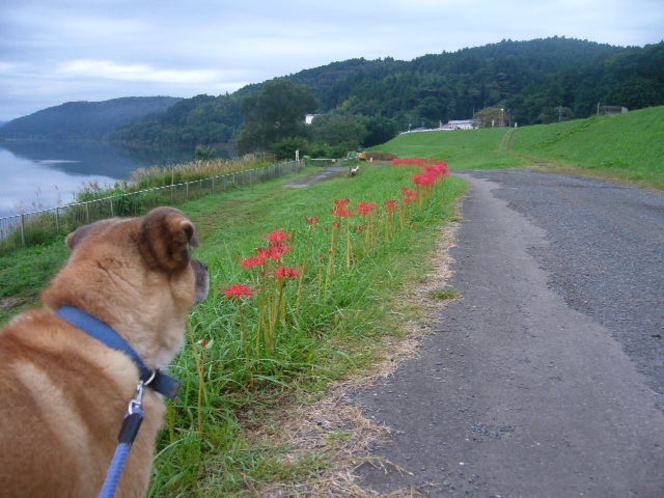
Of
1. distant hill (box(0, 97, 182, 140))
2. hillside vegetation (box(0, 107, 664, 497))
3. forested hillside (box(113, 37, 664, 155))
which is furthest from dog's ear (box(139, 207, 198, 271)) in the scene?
distant hill (box(0, 97, 182, 140))

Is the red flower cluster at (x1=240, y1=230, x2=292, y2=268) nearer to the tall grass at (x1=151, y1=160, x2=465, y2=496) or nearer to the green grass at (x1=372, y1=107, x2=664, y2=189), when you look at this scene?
the tall grass at (x1=151, y1=160, x2=465, y2=496)

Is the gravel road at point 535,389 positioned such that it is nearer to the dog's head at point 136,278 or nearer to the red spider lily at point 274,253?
the red spider lily at point 274,253

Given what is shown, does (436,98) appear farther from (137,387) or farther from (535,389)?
(137,387)

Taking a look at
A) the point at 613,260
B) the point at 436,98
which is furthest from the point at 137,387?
the point at 436,98

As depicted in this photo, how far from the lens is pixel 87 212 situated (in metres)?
17.8

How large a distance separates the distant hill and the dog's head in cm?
12536

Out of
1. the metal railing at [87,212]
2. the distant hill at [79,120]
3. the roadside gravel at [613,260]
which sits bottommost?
the metal railing at [87,212]

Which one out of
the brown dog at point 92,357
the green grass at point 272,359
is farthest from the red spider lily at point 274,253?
the brown dog at point 92,357

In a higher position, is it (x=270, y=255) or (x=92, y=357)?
(x=92, y=357)

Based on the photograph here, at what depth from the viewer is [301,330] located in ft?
14.4

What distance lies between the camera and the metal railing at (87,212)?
15.2 meters

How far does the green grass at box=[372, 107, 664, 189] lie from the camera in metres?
24.3

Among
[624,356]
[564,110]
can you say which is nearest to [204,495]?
[624,356]

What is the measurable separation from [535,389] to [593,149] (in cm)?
3337
